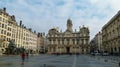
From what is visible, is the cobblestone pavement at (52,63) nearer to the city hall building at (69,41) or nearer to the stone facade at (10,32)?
the stone facade at (10,32)

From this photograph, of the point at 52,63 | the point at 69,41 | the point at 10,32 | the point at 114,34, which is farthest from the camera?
the point at 69,41

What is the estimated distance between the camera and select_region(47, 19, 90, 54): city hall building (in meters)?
168

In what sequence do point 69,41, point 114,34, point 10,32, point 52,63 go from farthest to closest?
point 69,41 → point 10,32 → point 114,34 → point 52,63

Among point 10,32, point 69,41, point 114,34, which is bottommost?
point 69,41

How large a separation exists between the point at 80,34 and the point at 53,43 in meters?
22.6

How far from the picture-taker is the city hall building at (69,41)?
168 metres

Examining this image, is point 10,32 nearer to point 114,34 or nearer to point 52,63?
point 114,34

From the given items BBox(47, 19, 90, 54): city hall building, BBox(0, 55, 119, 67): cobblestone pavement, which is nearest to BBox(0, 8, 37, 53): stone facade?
BBox(47, 19, 90, 54): city hall building

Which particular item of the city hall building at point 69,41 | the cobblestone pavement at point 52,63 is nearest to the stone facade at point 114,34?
the cobblestone pavement at point 52,63

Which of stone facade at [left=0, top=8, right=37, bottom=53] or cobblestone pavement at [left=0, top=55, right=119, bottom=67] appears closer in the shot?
cobblestone pavement at [left=0, top=55, right=119, bottom=67]

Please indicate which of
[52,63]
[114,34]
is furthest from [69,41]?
[52,63]

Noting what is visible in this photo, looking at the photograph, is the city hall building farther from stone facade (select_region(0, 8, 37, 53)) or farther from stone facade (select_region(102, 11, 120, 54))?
stone facade (select_region(102, 11, 120, 54))

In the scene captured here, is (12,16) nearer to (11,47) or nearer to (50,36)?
(11,47)

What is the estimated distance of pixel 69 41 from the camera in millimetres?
172625
